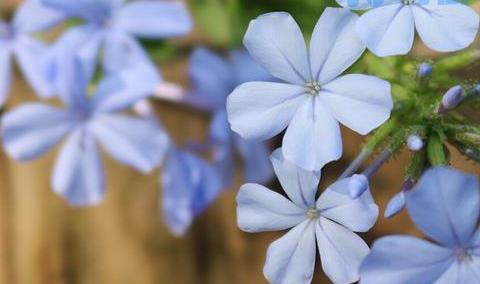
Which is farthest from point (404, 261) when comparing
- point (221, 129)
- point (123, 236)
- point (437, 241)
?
point (123, 236)

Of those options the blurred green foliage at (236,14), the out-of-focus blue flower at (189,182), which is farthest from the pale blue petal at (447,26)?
the out-of-focus blue flower at (189,182)

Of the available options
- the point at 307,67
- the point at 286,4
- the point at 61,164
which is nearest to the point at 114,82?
the point at 61,164

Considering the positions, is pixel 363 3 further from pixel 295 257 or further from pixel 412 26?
pixel 295 257

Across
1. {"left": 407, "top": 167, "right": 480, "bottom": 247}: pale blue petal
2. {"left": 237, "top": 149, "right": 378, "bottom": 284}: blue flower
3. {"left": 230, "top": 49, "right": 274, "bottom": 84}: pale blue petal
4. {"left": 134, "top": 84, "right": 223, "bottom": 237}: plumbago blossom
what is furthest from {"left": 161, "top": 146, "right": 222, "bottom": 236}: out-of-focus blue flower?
{"left": 407, "top": 167, "right": 480, "bottom": 247}: pale blue petal

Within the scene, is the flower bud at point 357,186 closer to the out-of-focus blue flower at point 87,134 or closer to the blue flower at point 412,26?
the blue flower at point 412,26

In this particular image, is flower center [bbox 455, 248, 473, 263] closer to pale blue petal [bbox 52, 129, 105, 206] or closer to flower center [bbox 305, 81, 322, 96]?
flower center [bbox 305, 81, 322, 96]
